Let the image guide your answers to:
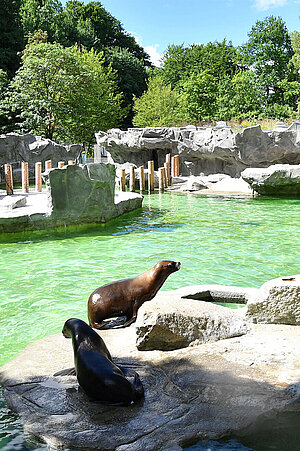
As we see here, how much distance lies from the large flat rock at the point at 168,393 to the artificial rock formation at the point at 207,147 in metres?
16.7

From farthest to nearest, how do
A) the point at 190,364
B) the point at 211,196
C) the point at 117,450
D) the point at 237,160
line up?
the point at 237,160 → the point at 211,196 → the point at 190,364 → the point at 117,450

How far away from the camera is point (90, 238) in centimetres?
1024

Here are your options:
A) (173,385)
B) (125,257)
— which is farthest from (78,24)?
(173,385)

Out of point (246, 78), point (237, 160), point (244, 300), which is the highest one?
point (246, 78)

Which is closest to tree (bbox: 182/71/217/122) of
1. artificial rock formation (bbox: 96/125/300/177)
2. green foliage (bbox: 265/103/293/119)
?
green foliage (bbox: 265/103/293/119)

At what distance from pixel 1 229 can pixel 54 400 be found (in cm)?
743

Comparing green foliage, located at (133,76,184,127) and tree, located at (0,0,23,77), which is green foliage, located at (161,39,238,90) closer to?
green foliage, located at (133,76,184,127)

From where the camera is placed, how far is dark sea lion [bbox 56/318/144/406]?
3023mm

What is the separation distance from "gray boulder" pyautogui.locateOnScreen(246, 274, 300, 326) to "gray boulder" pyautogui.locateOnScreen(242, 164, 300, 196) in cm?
1269

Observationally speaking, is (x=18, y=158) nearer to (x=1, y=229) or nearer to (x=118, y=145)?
(x=118, y=145)

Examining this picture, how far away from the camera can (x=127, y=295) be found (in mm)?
4648

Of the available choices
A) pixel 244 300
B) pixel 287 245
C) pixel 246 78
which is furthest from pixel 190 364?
pixel 246 78

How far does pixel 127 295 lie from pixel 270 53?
40.6 metres

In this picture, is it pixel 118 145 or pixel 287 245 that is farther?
pixel 118 145
